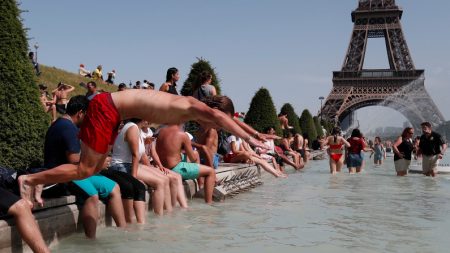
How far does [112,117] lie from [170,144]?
3291 millimetres

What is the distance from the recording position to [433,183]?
1227 centimetres

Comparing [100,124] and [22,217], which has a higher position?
[100,124]

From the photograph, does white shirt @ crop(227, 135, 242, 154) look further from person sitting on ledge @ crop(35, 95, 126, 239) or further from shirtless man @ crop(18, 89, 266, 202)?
shirtless man @ crop(18, 89, 266, 202)

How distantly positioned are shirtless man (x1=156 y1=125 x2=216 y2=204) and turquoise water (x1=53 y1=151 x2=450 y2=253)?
49cm

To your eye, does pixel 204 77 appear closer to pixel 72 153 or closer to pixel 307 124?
pixel 72 153

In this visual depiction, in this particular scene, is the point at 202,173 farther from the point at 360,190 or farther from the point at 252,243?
the point at 360,190

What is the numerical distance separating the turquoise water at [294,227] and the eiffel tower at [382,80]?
176 feet

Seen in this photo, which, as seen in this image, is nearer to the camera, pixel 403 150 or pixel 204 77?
pixel 204 77

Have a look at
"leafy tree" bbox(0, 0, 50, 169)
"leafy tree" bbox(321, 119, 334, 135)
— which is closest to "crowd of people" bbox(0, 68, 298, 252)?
"leafy tree" bbox(0, 0, 50, 169)

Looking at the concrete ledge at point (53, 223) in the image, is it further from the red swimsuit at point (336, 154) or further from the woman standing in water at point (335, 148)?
the red swimsuit at point (336, 154)

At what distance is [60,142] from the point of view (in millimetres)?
4738

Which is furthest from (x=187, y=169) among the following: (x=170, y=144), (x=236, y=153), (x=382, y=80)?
(x=382, y=80)

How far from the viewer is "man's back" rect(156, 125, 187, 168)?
723cm

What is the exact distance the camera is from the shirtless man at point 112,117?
3.99 m
